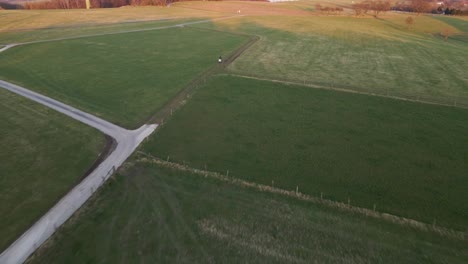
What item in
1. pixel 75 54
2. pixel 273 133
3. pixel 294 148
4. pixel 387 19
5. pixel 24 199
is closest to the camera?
pixel 24 199

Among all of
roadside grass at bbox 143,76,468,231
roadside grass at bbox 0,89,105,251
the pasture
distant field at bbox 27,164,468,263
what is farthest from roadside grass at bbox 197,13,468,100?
roadside grass at bbox 0,89,105,251

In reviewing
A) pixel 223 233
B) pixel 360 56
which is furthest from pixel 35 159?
pixel 360 56

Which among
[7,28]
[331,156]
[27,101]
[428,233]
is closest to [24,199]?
[27,101]

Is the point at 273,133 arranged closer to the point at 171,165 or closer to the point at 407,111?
the point at 171,165

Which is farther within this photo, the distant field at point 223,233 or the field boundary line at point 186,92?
the field boundary line at point 186,92

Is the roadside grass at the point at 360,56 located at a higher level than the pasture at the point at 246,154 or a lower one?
higher

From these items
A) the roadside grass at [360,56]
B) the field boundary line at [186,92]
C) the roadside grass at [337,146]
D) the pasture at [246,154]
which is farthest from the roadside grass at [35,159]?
the roadside grass at [360,56]

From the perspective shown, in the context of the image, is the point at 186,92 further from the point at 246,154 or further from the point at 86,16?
the point at 86,16

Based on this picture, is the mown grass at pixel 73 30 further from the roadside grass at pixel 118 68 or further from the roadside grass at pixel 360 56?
the roadside grass at pixel 360 56
